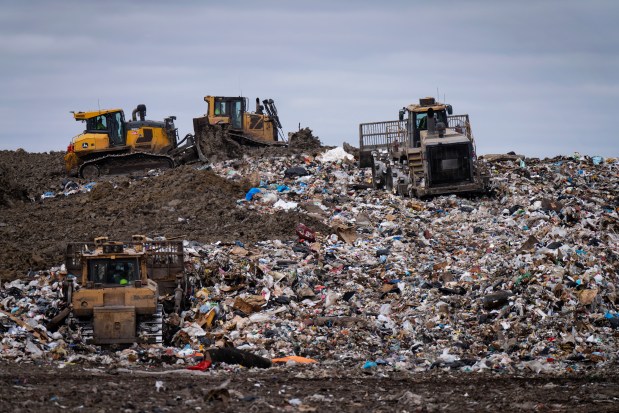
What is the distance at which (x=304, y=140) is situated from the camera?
31.8 m

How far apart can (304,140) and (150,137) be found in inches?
177

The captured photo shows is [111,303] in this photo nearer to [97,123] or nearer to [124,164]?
[124,164]

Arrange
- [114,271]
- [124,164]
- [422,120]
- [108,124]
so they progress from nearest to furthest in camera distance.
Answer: [114,271]
[422,120]
[124,164]
[108,124]

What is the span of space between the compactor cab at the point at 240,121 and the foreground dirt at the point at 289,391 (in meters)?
19.9

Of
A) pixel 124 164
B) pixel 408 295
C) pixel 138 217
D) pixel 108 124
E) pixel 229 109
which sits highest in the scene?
pixel 229 109

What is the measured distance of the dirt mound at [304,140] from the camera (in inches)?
1242

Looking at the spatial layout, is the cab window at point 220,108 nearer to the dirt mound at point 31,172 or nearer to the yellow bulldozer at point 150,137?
the yellow bulldozer at point 150,137

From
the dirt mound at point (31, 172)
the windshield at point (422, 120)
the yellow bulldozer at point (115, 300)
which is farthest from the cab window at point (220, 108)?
the yellow bulldozer at point (115, 300)

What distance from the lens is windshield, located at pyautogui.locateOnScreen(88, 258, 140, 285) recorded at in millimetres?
14203

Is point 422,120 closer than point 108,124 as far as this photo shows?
Yes

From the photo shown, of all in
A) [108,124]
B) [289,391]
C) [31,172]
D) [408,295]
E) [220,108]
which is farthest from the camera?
[31,172]

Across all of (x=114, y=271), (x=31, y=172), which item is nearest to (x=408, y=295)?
(x=114, y=271)

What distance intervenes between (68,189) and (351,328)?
16.6 meters

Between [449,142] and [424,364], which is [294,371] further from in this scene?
[449,142]
